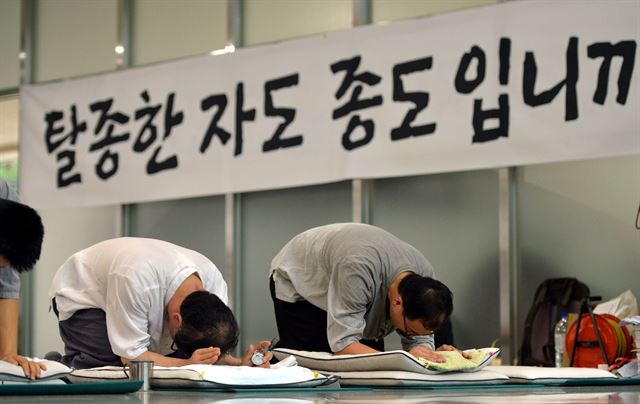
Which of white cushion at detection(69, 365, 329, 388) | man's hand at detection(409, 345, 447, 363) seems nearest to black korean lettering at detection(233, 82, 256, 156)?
man's hand at detection(409, 345, 447, 363)

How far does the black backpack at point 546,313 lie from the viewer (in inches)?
180

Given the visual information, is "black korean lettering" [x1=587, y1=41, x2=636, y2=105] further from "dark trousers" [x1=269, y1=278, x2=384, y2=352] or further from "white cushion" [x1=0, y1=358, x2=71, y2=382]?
"white cushion" [x1=0, y1=358, x2=71, y2=382]

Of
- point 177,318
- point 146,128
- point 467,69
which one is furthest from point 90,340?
point 146,128

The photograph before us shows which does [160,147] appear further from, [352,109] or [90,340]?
[90,340]

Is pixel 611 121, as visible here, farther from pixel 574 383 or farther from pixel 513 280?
pixel 574 383

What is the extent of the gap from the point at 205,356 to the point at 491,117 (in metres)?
2.58

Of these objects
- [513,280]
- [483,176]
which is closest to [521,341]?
[513,280]

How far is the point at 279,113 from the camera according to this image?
5.52 m

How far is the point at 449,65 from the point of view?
498 cm

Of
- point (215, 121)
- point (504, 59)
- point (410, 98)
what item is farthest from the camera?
point (215, 121)

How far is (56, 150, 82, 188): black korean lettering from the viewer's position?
20.7 ft

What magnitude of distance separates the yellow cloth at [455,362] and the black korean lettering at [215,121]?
300 centimetres

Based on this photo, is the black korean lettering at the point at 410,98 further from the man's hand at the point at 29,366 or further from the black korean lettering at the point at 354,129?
the man's hand at the point at 29,366

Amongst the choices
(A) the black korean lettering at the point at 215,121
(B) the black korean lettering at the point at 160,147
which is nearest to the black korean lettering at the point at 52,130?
(B) the black korean lettering at the point at 160,147
